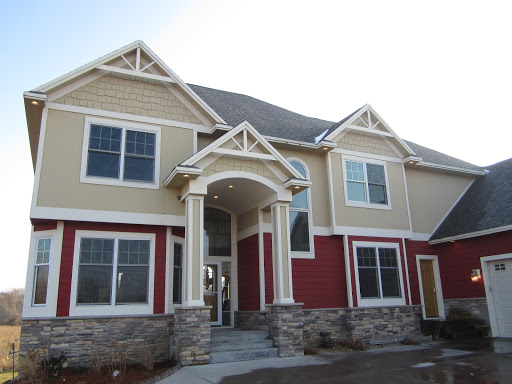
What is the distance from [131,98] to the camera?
11953 millimetres

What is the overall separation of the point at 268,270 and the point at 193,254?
3047mm

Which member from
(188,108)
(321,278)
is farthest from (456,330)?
(188,108)

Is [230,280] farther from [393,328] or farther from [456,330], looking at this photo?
[456,330]

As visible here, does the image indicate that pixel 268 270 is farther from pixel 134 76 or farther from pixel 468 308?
pixel 468 308

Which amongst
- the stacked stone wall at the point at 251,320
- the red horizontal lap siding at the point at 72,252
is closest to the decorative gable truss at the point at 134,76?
the red horizontal lap siding at the point at 72,252

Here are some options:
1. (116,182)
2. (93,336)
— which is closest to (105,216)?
(116,182)

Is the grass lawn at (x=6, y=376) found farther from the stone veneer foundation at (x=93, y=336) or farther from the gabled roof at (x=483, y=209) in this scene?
the gabled roof at (x=483, y=209)

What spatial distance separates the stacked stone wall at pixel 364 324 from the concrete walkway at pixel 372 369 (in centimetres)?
140

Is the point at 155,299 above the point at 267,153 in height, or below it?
below

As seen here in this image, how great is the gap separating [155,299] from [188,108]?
18.6ft

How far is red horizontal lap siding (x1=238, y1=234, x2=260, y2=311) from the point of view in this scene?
12703 mm

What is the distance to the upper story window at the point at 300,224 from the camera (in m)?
13.3

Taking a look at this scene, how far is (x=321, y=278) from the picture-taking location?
43.9ft

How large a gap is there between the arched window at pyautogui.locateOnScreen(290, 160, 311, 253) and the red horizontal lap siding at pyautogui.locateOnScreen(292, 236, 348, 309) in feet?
1.19
